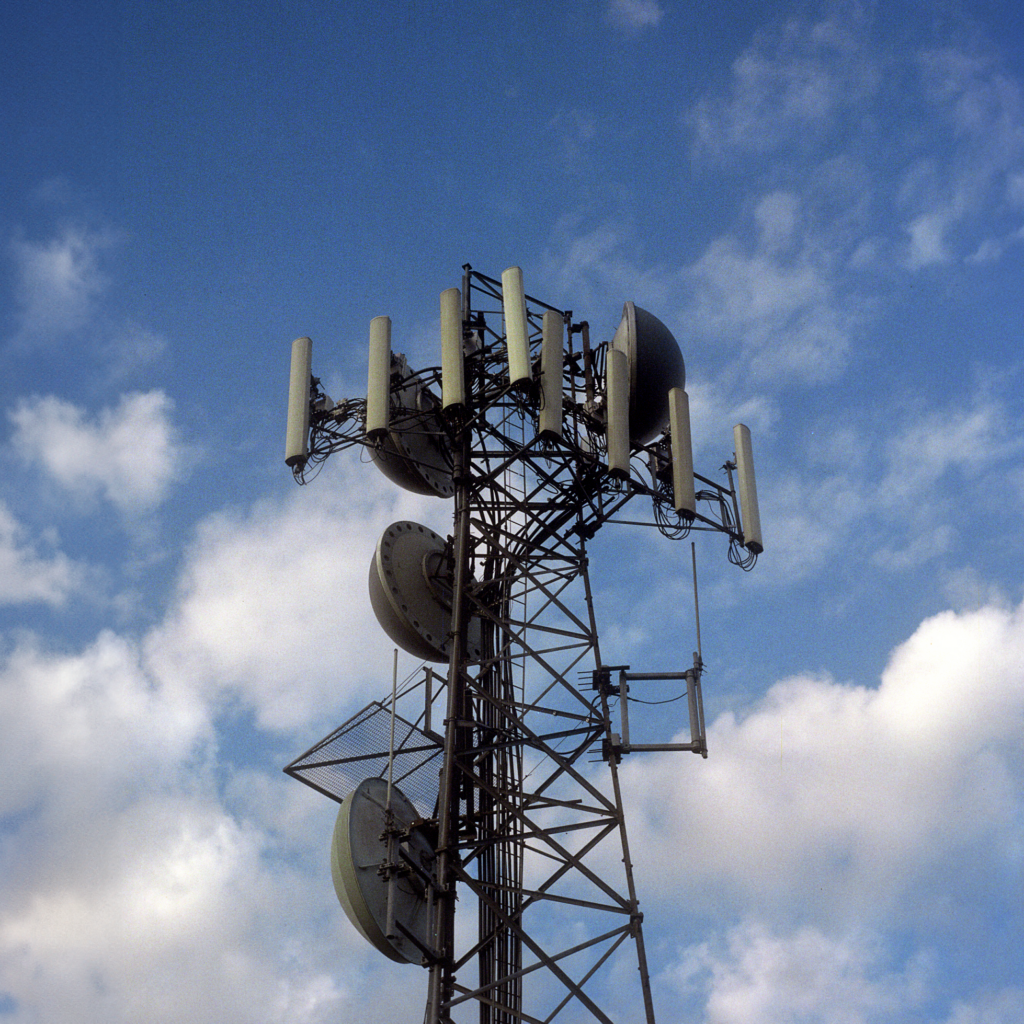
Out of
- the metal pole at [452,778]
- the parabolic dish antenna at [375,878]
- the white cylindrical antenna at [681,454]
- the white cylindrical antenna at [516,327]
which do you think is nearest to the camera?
the metal pole at [452,778]

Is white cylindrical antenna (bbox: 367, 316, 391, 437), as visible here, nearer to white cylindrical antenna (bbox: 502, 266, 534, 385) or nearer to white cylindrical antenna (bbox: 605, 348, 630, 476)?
white cylindrical antenna (bbox: 502, 266, 534, 385)

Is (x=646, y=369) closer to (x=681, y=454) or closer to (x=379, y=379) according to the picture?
(x=681, y=454)

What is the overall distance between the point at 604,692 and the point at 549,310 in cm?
696

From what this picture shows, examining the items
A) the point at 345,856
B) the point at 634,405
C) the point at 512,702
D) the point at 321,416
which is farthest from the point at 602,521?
the point at 345,856

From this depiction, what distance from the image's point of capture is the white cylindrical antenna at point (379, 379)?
2373 cm

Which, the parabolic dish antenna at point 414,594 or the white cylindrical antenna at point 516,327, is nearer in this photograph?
the white cylindrical antenna at point 516,327

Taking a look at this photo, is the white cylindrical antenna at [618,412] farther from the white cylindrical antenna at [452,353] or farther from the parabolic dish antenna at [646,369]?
the white cylindrical antenna at [452,353]

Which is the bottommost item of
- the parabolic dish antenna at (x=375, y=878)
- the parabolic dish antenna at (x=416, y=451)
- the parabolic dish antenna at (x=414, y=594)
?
the parabolic dish antenna at (x=375, y=878)

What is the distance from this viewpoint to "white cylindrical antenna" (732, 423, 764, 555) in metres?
26.1

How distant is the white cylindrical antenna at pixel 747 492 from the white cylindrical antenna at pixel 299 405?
8497 mm

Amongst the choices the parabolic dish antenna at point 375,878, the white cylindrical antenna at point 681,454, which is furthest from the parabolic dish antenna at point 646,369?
the parabolic dish antenna at point 375,878

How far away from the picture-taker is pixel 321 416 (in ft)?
83.6

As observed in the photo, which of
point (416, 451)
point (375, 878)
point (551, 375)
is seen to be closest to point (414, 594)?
point (416, 451)

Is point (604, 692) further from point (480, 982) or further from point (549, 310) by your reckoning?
point (549, 310)
